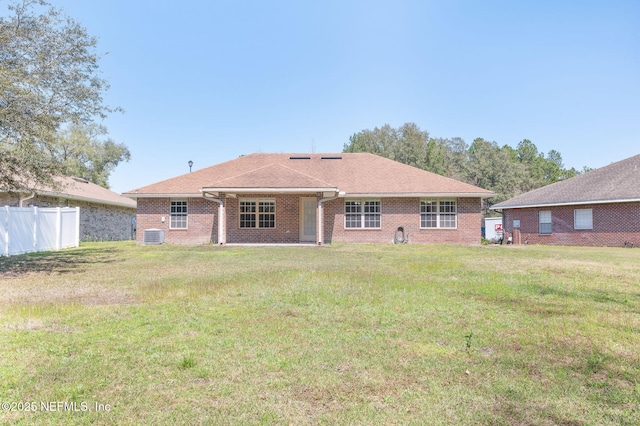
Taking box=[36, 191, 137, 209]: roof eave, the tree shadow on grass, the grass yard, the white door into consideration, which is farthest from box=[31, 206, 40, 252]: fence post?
the white door

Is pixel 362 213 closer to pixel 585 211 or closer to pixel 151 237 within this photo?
pixel 151 237

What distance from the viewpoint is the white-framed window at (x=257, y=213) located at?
1952 cm

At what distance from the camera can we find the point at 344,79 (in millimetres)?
24719

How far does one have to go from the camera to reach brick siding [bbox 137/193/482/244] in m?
19.5

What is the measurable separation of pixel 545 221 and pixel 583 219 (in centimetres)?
218

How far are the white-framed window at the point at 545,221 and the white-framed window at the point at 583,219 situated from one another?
1.50 metres

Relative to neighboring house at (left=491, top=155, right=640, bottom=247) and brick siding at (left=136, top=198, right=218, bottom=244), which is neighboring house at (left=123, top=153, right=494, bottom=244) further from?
neighboring house at (left=491, top=155, right=640, bottom=247)

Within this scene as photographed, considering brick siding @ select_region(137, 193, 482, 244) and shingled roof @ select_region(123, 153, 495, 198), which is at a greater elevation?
shingled roof @ select_region(123, 153, 495, 198)

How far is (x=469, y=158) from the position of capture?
56.4m

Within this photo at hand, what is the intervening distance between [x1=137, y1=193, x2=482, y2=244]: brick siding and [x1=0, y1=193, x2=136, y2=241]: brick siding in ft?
16.8

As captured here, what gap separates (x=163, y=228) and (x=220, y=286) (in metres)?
13.9

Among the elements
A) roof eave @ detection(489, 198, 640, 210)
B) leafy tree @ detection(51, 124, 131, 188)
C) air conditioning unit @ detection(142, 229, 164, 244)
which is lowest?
air conditioning unit @ detection(142, 229, 164, 244)

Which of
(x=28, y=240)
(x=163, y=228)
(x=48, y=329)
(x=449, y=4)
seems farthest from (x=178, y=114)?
(x=48, y=329)

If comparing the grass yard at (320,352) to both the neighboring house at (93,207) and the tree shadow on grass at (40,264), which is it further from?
the neighboring house at (93,207)
